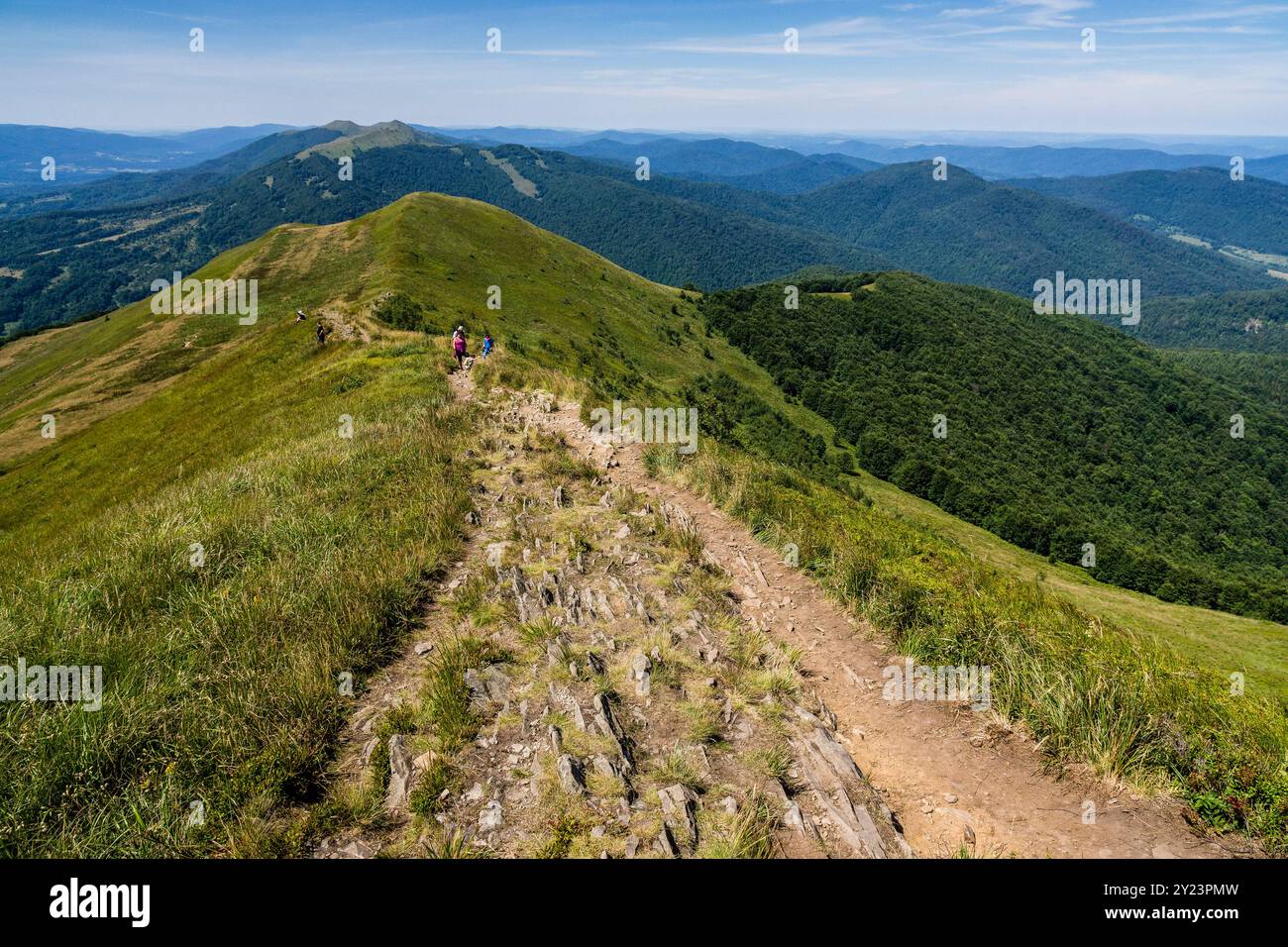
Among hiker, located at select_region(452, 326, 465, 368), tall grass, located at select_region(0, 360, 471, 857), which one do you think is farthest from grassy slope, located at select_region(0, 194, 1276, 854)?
hiker, located at select_region(452, 326, 465, 368)

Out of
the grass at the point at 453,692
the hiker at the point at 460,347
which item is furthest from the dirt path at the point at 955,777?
the hiker at the point at 460,347

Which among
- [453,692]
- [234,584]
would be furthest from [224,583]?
[453,692]

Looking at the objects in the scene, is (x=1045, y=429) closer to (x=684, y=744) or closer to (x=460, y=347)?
(x=460, y=347)

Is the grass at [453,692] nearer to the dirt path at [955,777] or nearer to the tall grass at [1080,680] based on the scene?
the dirt path at [955,777]

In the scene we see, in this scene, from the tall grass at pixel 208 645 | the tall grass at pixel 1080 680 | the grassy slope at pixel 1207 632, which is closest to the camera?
the tall grass at pixel 208 645

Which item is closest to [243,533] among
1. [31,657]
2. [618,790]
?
[31,657]

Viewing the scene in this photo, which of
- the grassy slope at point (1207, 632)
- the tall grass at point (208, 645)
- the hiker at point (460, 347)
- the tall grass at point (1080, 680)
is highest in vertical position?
the hiker at point (460, 347)

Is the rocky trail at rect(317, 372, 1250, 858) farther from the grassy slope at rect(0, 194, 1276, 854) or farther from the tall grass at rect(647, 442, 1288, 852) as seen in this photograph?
the grassy slope at rect(0, 194, 1276, 854)

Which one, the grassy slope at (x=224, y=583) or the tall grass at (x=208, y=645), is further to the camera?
the grassy slope at (x=224, y=583)
